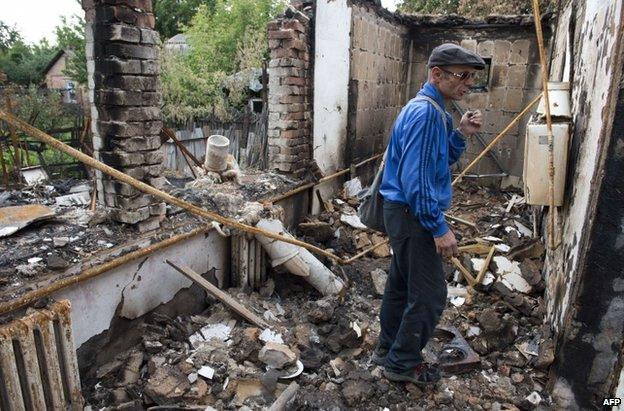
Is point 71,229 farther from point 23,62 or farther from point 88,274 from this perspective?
point 23,62

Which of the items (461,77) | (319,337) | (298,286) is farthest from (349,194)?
(461,77)

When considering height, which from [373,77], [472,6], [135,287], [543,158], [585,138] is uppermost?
[472,6]

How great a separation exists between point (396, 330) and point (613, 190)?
1.58 meters

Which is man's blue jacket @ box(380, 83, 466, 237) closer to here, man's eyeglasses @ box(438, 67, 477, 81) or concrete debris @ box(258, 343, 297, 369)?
man's eyeglasses @ box(438, 67, 477, 81)

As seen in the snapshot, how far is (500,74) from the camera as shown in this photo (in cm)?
780

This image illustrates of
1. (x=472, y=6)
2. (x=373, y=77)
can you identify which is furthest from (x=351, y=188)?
(x=472, y=6)

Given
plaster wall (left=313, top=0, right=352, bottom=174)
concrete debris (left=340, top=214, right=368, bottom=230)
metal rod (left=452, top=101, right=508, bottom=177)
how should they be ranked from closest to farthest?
plaster wall (left=313, top=0, right=352, bottom=174)
concrete debris (left=340, top=214, right=368, bottom=230)
metal rod (left=452, top=101, right=508, bottom=177)

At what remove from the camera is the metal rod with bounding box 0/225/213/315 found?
2.11 metres

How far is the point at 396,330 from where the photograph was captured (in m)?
3.00

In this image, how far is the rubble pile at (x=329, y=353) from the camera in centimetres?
266

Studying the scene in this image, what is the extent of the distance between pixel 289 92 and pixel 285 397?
10.6ft

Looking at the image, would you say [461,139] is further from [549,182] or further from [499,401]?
[499,401]

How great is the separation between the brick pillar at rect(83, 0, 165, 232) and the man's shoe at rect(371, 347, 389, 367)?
187 cm

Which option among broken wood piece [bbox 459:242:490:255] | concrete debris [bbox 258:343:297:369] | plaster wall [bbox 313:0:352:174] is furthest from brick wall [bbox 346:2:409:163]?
concrete debris [bbox 258:343:297:369]
